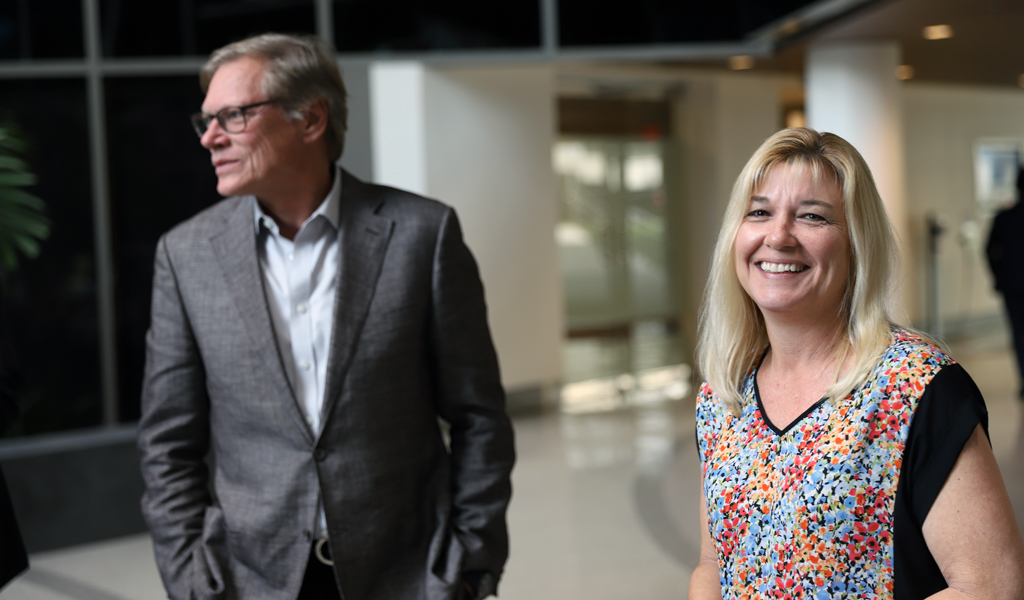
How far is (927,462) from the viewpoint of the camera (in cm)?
120

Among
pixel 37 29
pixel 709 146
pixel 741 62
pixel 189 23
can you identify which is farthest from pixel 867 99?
pixel 37 29

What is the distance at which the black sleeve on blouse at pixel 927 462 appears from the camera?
3.88ft

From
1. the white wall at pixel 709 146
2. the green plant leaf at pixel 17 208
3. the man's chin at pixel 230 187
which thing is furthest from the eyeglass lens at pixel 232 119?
the white wall at pixel 709 146

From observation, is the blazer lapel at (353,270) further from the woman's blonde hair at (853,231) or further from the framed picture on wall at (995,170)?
the framed picture on wall at (995,170)

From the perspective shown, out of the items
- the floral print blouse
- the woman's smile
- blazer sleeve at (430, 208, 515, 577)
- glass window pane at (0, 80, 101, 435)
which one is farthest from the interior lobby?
the woman's smile

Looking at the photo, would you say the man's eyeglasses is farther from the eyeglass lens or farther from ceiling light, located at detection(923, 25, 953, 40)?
ceiling light, located at detection(923, 25, 953, 40)

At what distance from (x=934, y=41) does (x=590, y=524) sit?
4827 millimetres

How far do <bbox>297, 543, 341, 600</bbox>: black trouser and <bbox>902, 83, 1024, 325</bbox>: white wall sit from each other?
32.6 feet

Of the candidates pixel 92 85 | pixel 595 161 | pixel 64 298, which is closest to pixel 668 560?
pixel 64 298

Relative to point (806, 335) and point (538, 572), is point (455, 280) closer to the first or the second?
point (806, 335)

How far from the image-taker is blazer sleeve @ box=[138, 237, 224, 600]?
A: 67.5 inches

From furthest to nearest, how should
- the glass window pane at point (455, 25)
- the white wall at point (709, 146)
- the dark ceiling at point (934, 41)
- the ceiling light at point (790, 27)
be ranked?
the white wall at point (709, 146), the glass window pane at point (455, 25), the ceiling light at point (790, 27), the dark ceiling at point (934, 41)

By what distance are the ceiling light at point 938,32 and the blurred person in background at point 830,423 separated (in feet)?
19.0

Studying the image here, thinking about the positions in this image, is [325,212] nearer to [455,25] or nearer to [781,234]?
[781,234]
